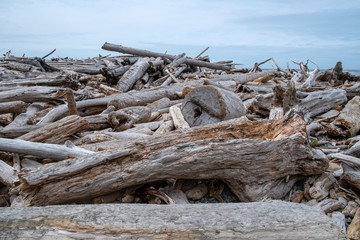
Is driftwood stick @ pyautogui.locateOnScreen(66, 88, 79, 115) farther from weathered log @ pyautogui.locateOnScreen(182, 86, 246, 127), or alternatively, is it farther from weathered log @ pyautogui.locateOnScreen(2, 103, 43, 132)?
weathered log @ pyautogui.locateOnScreen(182, 86, 246, 127)

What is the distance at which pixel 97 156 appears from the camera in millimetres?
3381

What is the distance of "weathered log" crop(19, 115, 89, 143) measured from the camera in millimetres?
4861

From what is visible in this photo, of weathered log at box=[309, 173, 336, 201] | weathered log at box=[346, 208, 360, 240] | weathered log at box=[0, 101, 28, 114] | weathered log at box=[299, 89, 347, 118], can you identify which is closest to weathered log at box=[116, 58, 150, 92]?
weathered log at box=[0, 101, 28, 114]

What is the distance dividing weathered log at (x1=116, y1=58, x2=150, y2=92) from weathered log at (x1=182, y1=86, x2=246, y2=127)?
5.71 metres

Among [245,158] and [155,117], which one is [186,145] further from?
[155,117]

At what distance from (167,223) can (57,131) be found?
3.52 meters

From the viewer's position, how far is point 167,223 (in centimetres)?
226

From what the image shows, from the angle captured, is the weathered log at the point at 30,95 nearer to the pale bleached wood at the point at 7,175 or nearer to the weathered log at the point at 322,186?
the pale bleached wood at the point at 7,175

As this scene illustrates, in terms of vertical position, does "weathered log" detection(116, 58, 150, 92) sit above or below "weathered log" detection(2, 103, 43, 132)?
above

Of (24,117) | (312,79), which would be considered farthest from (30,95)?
(312,79)

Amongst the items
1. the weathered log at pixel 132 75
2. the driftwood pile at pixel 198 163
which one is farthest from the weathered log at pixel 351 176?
the weathered log at pixel 132 75

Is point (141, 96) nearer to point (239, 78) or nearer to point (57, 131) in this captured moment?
point (57, 131)

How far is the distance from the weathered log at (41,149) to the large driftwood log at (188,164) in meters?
0.68

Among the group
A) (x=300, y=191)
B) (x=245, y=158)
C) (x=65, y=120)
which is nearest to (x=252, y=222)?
(x=245, y=158)
